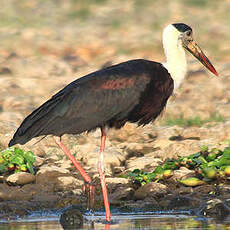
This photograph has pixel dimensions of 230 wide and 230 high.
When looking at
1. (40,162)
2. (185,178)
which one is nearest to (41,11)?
(40,162)

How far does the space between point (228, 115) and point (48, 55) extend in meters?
5.29

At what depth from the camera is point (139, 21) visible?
1830cm

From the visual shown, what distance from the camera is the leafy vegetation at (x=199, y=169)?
8.35 metres

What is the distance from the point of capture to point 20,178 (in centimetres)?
892

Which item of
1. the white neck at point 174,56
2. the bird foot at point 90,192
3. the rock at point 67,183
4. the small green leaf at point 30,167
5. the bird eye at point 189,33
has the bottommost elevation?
the bird foot at point 90,192

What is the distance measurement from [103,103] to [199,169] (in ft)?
4.88

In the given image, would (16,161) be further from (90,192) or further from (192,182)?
(192,182)

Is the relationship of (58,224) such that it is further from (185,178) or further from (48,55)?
(48,55)

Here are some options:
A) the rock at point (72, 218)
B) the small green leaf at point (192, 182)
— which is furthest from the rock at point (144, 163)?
the rock at point (72, 218)

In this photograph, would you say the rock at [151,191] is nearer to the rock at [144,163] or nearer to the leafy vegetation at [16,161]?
the rock at [144,163]

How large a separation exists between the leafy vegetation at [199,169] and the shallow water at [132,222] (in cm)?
87

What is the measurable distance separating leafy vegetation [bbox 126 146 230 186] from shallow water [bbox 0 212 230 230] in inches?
34.4

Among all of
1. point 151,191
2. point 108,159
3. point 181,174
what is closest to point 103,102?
point 151,191

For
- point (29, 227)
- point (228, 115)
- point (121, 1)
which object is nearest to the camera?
point (29, 227)
